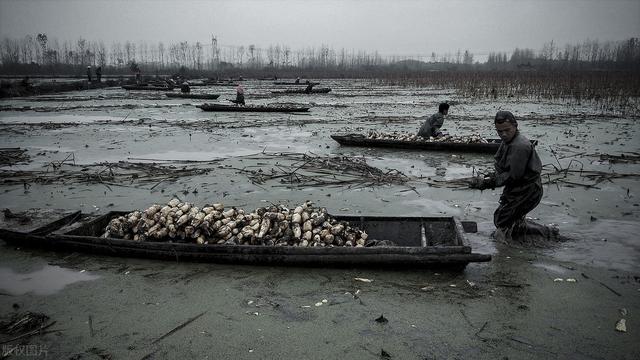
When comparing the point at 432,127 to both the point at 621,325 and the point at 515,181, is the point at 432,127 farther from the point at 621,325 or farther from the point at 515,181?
the point at 621,325

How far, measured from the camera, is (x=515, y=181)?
5797 millimetres

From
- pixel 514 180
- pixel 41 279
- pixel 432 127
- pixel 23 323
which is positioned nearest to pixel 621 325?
pixel 514 180

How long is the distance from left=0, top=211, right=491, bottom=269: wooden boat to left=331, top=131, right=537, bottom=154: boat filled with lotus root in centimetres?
646

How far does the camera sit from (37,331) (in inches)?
159

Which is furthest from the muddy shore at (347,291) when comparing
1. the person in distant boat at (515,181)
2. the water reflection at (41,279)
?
the person in distant boat at (515,181)

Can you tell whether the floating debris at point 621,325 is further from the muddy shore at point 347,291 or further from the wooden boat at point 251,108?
the wooden boat at point 251,108

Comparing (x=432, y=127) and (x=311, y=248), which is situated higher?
(x=432, y=127)

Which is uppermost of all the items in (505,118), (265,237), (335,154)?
(505,118)

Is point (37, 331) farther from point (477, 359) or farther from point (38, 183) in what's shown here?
point (38, 183)

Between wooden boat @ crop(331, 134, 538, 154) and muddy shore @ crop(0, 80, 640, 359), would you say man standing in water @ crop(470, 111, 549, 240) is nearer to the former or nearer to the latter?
muddy shore @ crop(0, 80, 640, 359)

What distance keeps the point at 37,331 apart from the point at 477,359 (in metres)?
4.26

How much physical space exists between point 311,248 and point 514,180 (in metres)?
3.08

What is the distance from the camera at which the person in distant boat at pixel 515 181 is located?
219 inches

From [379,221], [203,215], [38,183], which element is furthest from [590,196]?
[38,183]
